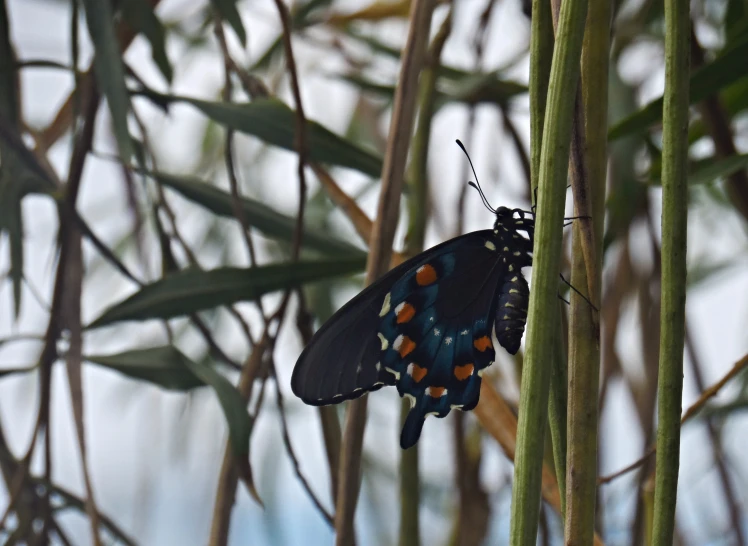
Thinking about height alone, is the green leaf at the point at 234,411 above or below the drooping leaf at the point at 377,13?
below

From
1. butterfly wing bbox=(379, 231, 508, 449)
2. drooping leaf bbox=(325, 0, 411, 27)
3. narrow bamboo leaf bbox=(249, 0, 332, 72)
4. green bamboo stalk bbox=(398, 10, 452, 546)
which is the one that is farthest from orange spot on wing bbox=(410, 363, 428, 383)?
drooping leaf bbox=(325, 0, 411, 27)

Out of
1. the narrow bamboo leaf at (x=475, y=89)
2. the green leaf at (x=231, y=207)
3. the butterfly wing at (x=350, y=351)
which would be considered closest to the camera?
the butterfly wing at (x=350, y=351)

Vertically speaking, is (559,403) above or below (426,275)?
below

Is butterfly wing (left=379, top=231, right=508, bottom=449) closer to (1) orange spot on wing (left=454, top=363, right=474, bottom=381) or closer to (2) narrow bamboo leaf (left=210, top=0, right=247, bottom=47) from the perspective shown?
(1) orange spot on wing (left=454, top=363, right=474, bottom=381)

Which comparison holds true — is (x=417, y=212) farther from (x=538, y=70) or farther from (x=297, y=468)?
(x=538, y=70)

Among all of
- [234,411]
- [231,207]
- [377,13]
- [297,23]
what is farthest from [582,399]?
[377,13]

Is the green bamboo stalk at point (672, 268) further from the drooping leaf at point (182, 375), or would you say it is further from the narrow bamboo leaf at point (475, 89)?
the narrow bamboo leaf at point (475, 89)

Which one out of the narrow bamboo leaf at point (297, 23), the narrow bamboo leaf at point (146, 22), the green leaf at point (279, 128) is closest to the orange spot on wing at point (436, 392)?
the green leaf at point (279, 128)
